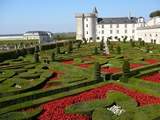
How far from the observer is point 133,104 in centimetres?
1237

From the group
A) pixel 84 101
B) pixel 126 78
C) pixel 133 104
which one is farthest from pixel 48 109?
pixel 126 78

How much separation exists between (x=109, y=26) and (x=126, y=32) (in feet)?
18.3

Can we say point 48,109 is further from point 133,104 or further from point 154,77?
point 154,77

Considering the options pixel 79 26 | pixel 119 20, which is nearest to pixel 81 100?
pixel 79 26

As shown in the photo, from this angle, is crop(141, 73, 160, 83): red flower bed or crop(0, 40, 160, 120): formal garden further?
crop(141, 73, 160, 83): red flower bed

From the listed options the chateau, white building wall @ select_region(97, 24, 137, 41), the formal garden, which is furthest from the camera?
white building wall @ select_region(97, 24, 137, 41)

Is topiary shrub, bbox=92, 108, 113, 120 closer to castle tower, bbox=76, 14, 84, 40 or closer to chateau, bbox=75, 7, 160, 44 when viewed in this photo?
chateau, bbox=75, 7, 160, 44

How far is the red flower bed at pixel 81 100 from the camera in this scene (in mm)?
11445

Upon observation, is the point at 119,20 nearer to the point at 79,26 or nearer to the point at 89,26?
the point at 89,26

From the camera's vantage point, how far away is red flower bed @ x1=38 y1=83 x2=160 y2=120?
1145cm

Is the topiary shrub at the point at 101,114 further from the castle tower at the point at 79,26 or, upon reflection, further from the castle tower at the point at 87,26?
the castle tower at the point at 79,26

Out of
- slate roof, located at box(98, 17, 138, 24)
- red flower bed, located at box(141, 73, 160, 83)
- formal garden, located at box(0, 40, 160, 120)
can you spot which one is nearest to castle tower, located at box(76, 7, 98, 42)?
slate roof, located at box(98, 17, 138, 24)

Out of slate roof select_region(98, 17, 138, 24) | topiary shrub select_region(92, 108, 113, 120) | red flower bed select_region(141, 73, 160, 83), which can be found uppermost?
slate roof select_region(98, 17, 138, 24)

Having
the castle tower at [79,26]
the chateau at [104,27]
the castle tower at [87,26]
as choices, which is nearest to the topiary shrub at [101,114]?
the chateau at [104,27]
